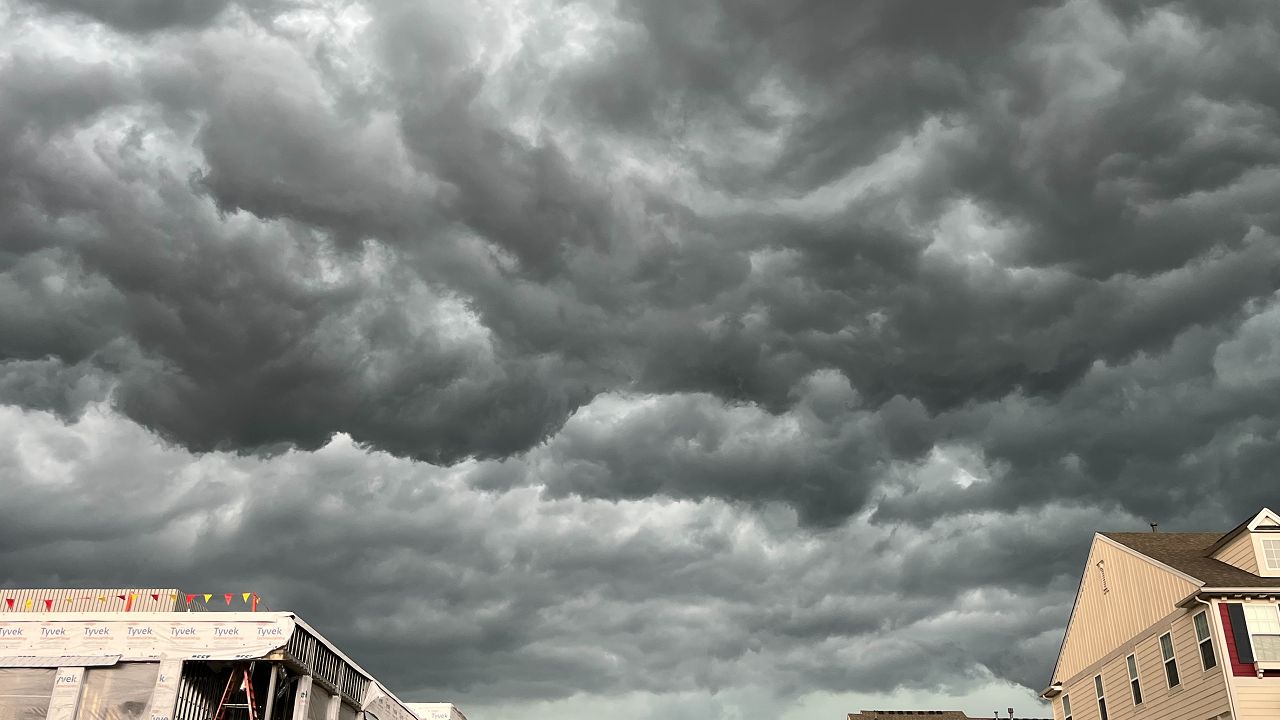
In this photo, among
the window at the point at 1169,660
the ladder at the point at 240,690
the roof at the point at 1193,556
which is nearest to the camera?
the ladder at the point at 240,690

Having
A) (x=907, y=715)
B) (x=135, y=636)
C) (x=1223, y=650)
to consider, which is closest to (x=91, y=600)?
(x=135, y=636)

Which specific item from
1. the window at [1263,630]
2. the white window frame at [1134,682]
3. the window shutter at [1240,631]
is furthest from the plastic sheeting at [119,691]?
the white window frame at [1134,682]

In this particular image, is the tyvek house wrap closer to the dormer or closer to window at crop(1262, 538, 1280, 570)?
the dormer

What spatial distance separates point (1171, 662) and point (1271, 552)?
5.57 meters

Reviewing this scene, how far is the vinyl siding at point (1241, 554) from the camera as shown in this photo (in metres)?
37.7

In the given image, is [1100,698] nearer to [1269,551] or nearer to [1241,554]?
[1241,554]

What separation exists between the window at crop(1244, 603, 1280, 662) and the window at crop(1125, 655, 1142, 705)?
7.64 metres

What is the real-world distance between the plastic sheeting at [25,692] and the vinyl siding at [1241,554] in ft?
139

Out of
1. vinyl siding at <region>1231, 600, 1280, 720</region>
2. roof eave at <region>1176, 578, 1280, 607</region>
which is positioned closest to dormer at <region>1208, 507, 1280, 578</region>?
roof eave at <region>1176, 578, 1280, 607</region>

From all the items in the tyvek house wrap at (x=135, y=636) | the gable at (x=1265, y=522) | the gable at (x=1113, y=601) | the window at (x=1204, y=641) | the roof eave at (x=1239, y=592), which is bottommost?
the tyvek house wrap at (x=135, y=636)

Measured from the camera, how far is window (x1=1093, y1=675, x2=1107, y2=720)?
44.9 m

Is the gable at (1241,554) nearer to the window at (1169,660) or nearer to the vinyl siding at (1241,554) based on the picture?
the vinyl siding at (1241,554)

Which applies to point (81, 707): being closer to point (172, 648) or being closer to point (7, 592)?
point (172, 648)

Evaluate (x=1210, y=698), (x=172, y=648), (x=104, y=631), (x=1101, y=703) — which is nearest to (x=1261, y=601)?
(x=1210, y=698)
